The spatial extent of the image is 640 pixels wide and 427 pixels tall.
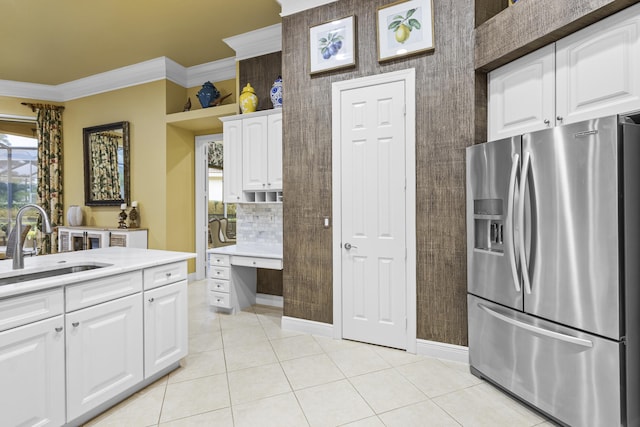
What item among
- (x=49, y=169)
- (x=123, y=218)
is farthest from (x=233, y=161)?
(x=49, y=169)

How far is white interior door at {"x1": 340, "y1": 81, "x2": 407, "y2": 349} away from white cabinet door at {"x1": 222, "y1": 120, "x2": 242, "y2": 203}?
1457 millimetres

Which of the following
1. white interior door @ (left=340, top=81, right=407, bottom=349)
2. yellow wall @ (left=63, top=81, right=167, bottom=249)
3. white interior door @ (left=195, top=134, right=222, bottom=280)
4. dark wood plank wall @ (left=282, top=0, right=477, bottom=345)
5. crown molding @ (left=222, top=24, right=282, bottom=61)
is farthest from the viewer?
white interior door @ (left=195, top=134, right=222, bottom=280)

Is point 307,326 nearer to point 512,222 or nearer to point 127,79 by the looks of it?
point 512,222

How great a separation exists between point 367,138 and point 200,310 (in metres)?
2.81

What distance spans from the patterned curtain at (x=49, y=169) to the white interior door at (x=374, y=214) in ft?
18.1

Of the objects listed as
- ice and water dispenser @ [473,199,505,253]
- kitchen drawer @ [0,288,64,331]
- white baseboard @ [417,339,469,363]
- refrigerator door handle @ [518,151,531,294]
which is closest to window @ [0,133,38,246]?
kitchen drawer @ [0,288,64,331]

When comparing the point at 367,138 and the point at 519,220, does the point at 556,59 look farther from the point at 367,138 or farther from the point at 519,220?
the point at 367,138

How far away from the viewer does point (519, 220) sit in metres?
1.97

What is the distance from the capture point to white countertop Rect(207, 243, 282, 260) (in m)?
3.52

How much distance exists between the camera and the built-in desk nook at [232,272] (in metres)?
3.59

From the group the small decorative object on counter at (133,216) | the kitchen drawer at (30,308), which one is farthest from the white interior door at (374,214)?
the small decorative object on counter at (133,216)

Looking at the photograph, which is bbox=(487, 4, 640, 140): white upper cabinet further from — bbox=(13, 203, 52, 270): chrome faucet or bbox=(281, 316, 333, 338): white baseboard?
bbox=(13, 203, 52, 270): chrome faucet

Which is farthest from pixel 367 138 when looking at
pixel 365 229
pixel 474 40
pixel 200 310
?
pixel 200 310

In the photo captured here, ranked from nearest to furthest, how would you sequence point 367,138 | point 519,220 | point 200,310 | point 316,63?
point 519,220 < point 367,138 < point 316,63 < point 200,310
